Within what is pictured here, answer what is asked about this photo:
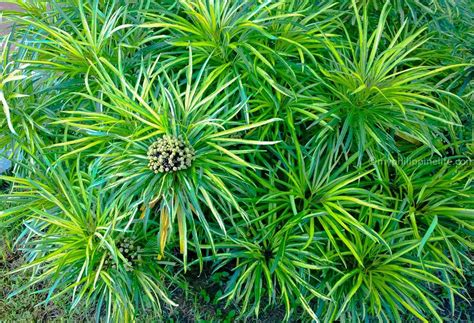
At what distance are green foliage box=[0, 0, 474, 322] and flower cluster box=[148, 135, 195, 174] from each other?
2cm

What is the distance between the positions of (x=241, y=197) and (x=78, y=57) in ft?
2.36

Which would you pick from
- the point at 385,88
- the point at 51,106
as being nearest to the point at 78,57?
the point at 51,106

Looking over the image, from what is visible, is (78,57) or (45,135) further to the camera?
(45,135)

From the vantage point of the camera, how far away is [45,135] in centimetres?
173

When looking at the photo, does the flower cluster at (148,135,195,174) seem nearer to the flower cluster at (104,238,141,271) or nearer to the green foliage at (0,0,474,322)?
the green foliage at (0,0,474,322)

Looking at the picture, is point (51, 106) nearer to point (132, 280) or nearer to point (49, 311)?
point (132, 280)

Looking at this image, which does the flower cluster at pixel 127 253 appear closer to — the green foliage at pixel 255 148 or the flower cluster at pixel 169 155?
the green foliage at pixel 255 148

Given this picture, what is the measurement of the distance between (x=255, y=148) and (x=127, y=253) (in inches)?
21.6

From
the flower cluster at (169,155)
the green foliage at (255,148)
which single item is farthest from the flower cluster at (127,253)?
the flower cluster at (169,155)

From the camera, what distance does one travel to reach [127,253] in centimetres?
157

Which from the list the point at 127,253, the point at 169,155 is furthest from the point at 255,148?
the point at 127,253

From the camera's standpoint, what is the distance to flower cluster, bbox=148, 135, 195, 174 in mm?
1310

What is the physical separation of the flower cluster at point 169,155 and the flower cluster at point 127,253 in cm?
36

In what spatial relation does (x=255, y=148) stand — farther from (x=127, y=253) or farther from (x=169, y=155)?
(x=127, y=253)
